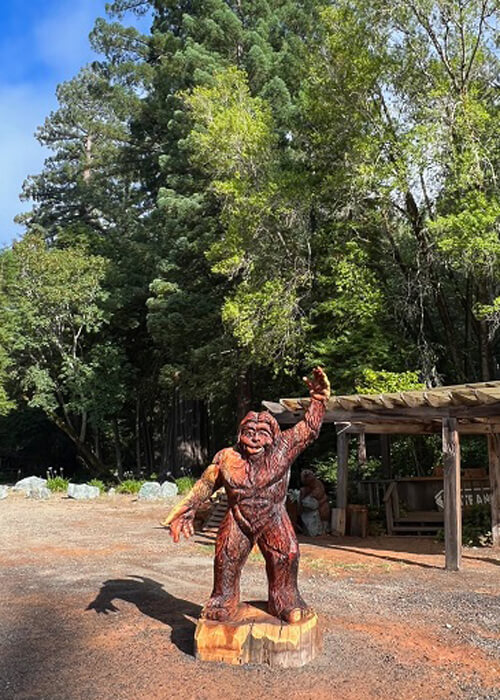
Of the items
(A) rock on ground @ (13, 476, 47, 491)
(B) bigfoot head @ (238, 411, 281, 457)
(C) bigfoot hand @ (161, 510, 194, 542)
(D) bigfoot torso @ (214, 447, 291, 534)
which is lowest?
(A) rock on ground @ (13, 476, 47, 491)

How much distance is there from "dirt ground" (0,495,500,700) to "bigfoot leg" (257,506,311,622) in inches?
15.6

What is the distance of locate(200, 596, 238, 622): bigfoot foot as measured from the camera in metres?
4.44

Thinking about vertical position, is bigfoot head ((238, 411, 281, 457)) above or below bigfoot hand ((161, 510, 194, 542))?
above

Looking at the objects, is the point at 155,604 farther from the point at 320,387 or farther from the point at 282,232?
the point at 282,232

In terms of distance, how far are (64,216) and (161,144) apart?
1182 cm

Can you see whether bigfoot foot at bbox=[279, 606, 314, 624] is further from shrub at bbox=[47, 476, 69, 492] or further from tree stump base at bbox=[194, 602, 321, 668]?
shrub at bbox=[47, 476, 69, 492]

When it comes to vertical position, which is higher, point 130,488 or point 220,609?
point 220,609

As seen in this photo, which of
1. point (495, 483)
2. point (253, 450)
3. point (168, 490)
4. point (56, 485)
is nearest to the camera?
point (253, 450)

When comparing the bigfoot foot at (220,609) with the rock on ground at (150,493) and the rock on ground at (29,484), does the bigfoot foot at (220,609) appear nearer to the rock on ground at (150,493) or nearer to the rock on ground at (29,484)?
the rock on ground at (150,493)

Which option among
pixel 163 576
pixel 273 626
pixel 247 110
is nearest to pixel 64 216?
pixel 247 110

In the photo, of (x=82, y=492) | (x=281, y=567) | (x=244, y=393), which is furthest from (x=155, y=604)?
(x=82, y=492)

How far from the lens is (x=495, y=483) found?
400 inches

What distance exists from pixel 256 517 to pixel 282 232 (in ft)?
37.7

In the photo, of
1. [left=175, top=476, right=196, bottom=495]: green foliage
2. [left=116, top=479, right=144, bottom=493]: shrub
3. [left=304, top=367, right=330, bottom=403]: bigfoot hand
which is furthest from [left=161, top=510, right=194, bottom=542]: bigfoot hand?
[left=116, top=479, right=144, bottom=493]: shrub
